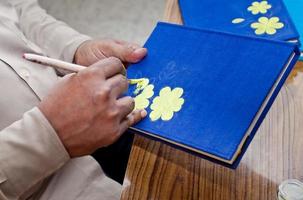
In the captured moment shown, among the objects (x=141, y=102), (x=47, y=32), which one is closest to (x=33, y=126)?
(x=141, y=102)

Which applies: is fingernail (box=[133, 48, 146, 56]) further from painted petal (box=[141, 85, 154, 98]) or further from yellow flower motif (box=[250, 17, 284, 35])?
yellow flower motif (box=[250, 17, 284, 35])

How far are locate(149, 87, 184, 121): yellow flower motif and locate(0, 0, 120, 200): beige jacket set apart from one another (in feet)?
0.46

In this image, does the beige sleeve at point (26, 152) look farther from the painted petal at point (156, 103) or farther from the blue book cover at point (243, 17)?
the blue book cover at point (243, 17)

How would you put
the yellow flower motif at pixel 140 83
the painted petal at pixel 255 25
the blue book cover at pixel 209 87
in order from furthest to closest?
the painted petal at pixel 255 25
the yellow flower motif at pixel 140 83
the blue book cover at pixel 209 87

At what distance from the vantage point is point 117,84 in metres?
0.53

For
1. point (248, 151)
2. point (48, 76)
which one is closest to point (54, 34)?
point (48, 76)

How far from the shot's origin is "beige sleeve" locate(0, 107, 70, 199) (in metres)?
0.49

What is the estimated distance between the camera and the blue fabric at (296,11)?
0.67 m

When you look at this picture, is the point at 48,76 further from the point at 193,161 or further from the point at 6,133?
the point at 193,161

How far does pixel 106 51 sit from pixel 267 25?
30cm

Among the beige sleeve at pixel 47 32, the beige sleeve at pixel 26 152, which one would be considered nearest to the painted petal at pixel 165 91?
the beige sleeve at pixel 26 152

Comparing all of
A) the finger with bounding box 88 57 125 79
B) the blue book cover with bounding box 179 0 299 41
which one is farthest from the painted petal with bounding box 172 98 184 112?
the blue book cover with bounding box 179 0 299 41

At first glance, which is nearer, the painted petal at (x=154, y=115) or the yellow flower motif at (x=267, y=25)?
the painted petal at (x=154, y=115)

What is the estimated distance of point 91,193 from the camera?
61 cm
